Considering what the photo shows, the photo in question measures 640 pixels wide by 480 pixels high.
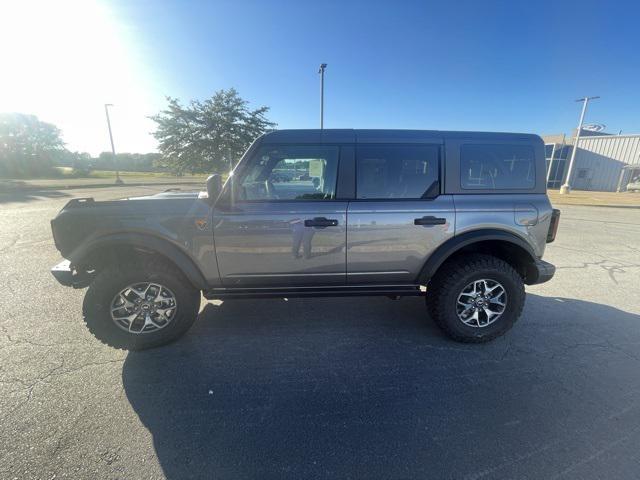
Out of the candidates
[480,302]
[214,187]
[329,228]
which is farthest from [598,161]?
[214,187]

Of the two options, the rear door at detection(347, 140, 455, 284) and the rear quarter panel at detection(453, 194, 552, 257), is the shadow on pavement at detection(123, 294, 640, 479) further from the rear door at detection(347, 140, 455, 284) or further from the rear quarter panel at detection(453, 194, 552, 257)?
the rear quarter panel at detection(453, 194, 552, 257)

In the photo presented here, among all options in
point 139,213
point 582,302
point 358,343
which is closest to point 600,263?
point 582,302

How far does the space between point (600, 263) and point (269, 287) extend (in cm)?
626

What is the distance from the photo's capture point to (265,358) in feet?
8.62

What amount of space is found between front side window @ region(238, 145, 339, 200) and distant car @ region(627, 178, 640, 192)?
110 ft

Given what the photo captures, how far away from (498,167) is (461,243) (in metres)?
0.88

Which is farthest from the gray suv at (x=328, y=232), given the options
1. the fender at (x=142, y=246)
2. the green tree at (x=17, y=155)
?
the green tree at (x=17, y=155)

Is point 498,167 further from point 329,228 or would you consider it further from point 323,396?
point 323,396

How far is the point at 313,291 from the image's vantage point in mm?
2838

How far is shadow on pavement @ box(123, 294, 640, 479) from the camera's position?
1.71 metres

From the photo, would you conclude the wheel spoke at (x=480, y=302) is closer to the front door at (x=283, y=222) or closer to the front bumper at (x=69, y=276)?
the front door at (x=283, y=222)

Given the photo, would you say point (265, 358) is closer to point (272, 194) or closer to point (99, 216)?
point (272, 194)

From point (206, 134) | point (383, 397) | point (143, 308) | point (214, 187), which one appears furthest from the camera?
point (206, 134)

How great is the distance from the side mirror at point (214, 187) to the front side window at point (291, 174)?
0.73 feet
